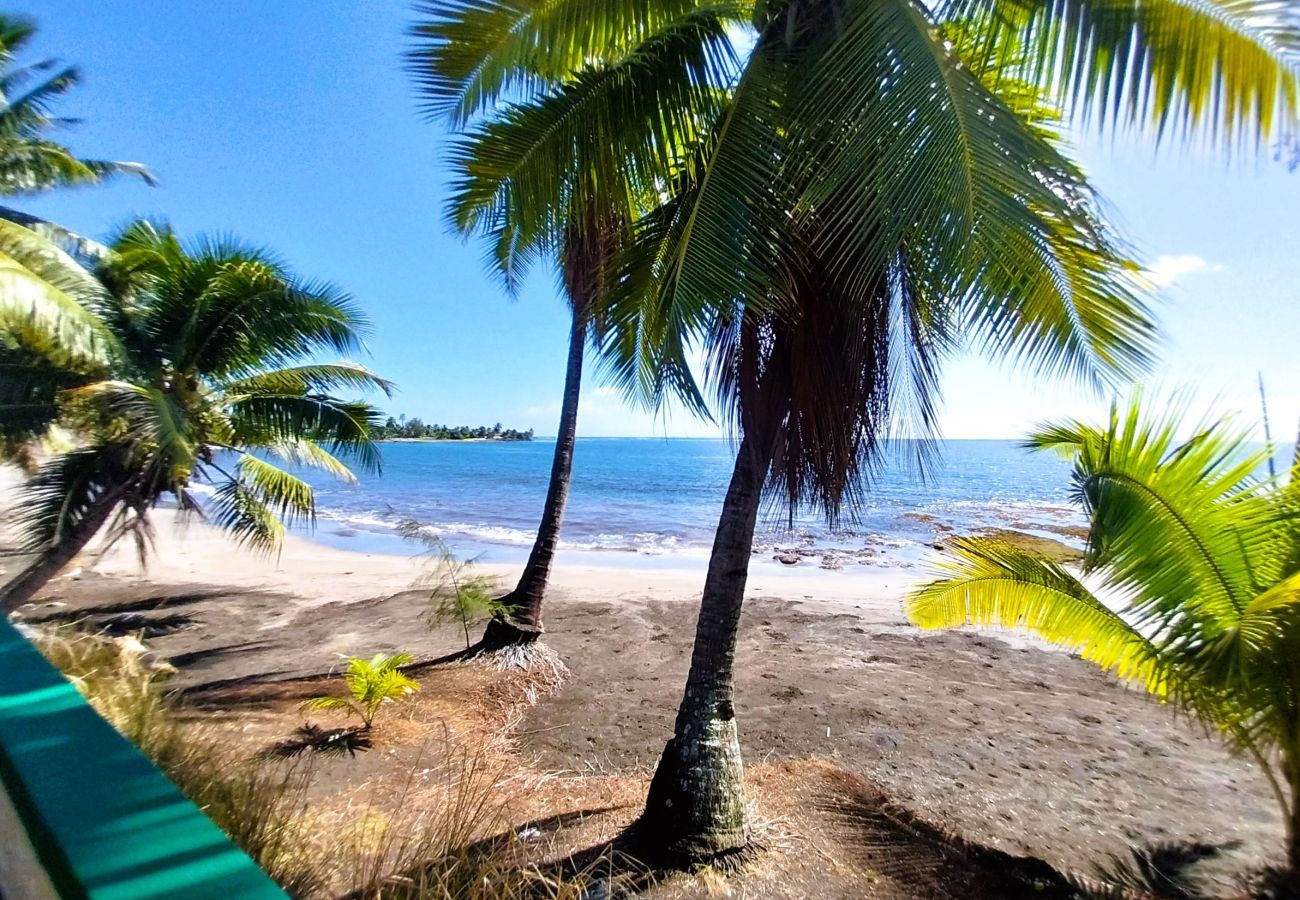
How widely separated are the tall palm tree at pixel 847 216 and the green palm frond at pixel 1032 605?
55.2 inches

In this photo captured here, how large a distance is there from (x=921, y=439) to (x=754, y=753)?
397cm

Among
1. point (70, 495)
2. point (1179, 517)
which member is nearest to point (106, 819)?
point (1179, 517)

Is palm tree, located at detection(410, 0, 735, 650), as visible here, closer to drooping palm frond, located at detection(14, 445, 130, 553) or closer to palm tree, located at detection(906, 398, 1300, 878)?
palm tree, located at detection(906, 398, 1300, 878)

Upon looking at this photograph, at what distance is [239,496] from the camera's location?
8.66m

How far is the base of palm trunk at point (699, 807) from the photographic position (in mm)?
4270

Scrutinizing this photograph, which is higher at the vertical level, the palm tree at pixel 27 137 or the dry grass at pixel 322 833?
the palm tree at pixel 27 137

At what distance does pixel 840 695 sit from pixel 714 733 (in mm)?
3951

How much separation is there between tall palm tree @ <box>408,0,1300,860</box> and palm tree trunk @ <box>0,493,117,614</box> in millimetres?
6264

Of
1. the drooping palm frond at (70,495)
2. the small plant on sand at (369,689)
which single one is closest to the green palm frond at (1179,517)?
the small plant on sand at (369,689)

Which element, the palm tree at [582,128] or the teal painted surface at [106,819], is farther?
the palm tree at [582,128]

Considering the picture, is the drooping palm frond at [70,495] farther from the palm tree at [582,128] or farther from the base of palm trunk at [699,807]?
the base of palm trunk at [699,807]

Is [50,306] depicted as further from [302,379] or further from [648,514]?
[648,514]

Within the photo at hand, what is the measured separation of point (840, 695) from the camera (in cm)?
780

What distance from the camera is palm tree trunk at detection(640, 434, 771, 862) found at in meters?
4.32
